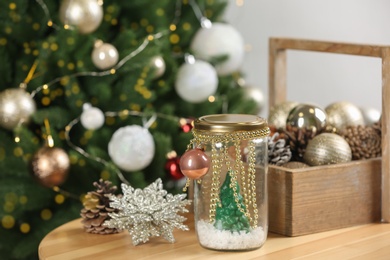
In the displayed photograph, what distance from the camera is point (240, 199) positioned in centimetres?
114

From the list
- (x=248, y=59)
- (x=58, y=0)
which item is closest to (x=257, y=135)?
(x=58, y=0)

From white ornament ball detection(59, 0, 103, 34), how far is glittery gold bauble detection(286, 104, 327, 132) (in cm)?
64

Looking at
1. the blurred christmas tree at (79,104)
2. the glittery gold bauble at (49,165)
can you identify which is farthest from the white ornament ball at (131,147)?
the glittery gold bauble at (49,165)

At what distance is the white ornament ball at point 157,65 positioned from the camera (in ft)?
6.33

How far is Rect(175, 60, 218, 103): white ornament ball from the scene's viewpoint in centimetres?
200

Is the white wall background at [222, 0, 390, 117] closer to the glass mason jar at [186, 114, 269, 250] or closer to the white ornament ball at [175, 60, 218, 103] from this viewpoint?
the white ornament ball at [175, 60, 218, 103]

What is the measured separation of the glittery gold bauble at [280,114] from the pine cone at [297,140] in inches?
3.1

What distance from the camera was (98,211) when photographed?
1275 mm

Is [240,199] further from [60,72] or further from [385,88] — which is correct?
[60,72]

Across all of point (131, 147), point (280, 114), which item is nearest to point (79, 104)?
point (131, 147)

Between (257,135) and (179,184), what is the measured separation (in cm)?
103

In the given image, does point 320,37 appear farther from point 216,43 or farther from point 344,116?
point 344,116

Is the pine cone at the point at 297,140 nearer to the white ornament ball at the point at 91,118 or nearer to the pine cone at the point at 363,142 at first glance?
the pine cone at the point at 363,142

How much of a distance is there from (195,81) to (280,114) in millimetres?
571
